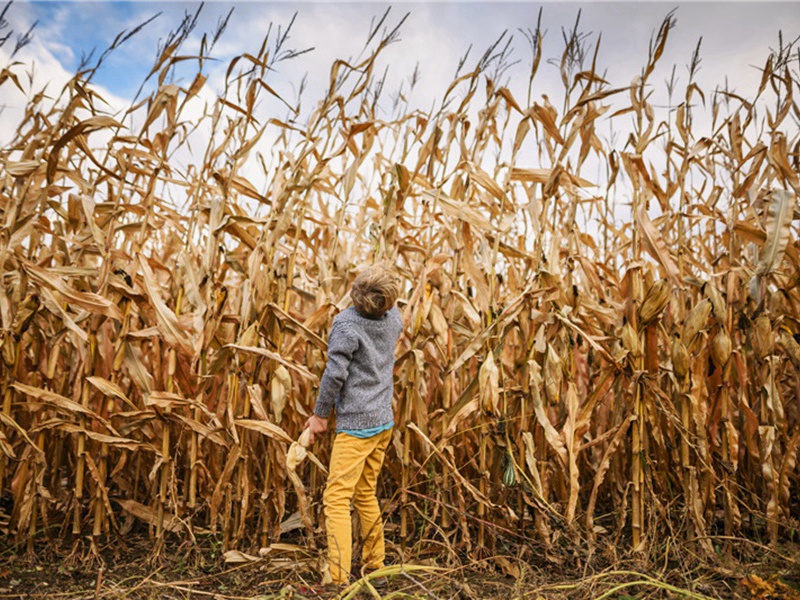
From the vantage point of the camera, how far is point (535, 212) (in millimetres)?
2488

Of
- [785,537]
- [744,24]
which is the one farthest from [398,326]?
[744,24]

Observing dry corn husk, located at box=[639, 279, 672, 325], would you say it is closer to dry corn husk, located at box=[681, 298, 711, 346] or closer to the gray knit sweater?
dry corn husk, located at box=[681, 298, 711, 346]

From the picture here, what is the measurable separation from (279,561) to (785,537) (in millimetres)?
2503

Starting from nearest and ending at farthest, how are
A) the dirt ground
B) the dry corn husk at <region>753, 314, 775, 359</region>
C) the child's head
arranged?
the dirt ground → the child's head → the dry corn husk at <region>753, 314, 775, 359</region>

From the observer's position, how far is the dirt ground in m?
2.16

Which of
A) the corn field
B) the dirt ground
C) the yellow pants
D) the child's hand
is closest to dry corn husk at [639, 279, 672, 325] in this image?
the corn field

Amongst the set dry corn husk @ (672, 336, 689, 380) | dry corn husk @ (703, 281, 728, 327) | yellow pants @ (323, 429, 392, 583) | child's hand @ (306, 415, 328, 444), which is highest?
dry corn husk @ (703, 281, 728, 327)

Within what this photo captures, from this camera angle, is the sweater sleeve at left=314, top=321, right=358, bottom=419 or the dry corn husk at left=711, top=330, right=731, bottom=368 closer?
the sweater sleeve at left=314, top=321, right=358, bottom=419

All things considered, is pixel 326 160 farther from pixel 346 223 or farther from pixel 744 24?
pixel 744 24

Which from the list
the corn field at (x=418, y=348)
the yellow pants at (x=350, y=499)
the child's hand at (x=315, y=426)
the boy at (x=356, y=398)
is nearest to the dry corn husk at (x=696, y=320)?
the corn field at (x=418, y=348)

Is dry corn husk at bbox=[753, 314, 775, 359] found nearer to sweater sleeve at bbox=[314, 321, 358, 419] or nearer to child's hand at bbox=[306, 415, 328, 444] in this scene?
sweater sleeve at bbox=[314, 321, 358, 419]

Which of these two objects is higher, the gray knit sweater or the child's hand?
the gray knit sweater

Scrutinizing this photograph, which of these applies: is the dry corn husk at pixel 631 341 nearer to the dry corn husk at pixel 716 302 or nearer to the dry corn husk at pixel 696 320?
the dry corn husk at pixel 696 320

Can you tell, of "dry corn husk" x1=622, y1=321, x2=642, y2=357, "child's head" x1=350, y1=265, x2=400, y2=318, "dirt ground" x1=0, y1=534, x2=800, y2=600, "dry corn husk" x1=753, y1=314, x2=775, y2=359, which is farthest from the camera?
"dry corn husk" x1=753, y1=314, x2=775, y2=359
